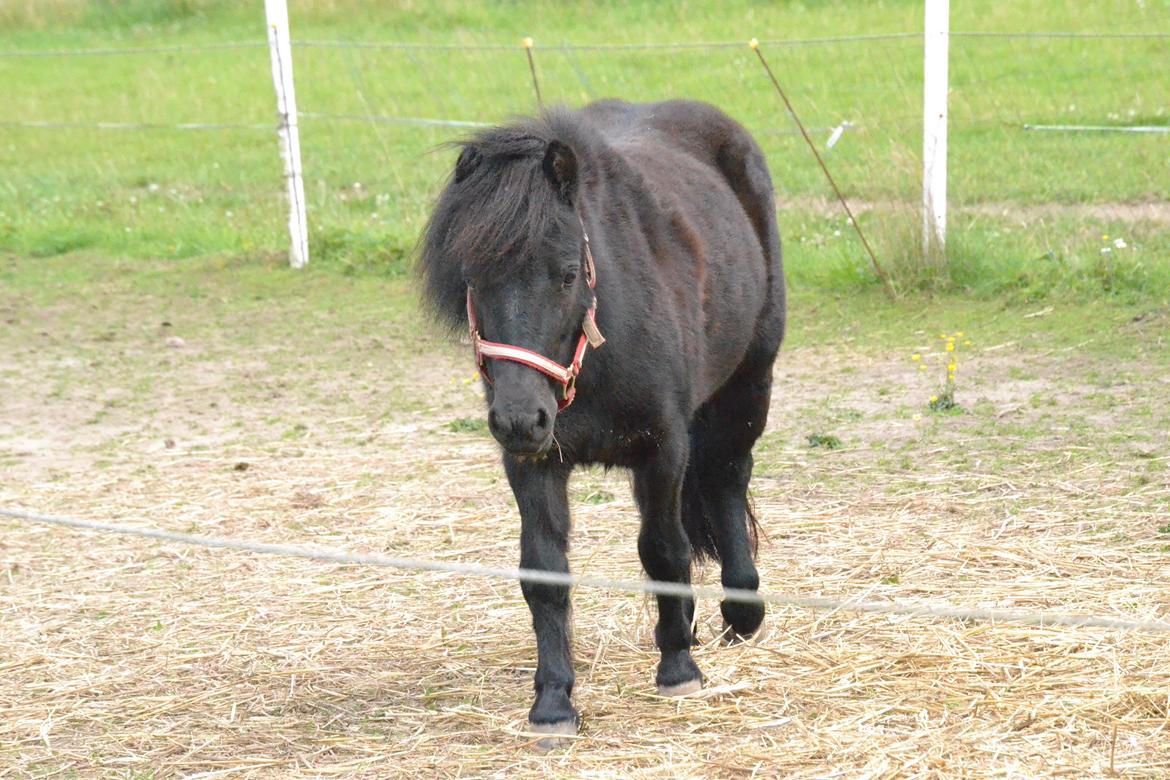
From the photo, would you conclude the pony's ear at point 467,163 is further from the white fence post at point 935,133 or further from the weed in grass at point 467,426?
the white fence post at point 935,133

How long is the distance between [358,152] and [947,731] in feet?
41.8

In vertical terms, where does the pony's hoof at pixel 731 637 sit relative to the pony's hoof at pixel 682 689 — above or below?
below

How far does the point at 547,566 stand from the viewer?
382 centimetres

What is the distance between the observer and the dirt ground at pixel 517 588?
378 cm

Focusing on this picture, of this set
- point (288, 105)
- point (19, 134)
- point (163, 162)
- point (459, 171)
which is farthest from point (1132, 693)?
point (19, 134)

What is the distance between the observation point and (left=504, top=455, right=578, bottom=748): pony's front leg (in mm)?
3820

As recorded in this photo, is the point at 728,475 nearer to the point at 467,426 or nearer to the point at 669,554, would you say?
the point at 669,554

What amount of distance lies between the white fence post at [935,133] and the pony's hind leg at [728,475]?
173 inches

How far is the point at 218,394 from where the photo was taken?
26.4 feet

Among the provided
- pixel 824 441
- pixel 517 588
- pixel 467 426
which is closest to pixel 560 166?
pixel 517 588

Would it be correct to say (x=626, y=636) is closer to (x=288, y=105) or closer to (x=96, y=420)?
(x=96, y=420)

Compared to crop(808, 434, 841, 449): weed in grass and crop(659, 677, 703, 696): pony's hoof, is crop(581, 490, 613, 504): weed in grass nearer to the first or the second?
crop(808, 434, 841, 449): weed in grass

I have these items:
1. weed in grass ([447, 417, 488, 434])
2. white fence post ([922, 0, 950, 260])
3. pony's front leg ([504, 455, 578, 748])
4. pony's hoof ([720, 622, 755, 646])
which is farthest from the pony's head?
white fence post ([922, 0, 950, 260])

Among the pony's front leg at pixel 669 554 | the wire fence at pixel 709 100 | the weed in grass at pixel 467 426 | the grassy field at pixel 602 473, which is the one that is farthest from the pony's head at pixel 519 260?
the wire fence at pixel 709 100
